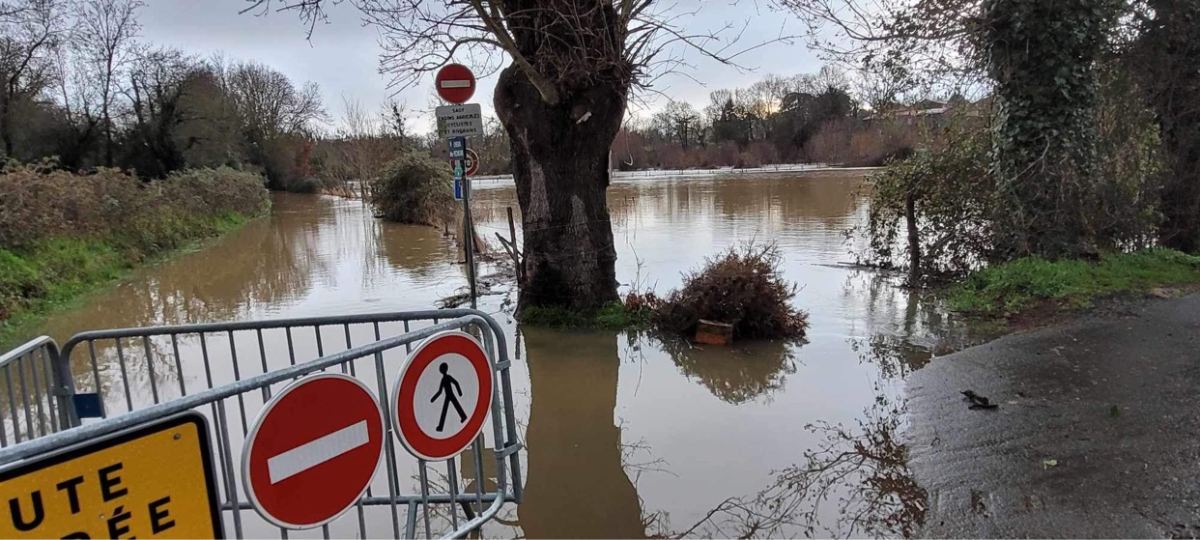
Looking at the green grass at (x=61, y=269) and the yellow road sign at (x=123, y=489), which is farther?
the green grass at (x=61, y=269)

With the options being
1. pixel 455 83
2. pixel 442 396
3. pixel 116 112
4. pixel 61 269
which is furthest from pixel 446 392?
pixel 116 112

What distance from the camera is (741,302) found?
23.5ft

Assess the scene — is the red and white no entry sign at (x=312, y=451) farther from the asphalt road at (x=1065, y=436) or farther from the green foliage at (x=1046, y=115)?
the green foliage at (x=1046, y=115)

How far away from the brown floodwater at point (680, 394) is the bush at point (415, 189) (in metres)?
8.43

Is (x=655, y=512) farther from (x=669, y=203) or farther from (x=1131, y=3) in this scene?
(x=669, y=203)

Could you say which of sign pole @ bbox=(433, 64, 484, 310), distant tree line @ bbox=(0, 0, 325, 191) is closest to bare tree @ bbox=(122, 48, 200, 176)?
distant tree line @ bbox=(0, 0, 325, 191)

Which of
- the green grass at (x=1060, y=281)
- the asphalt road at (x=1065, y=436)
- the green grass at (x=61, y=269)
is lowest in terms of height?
the asphalt road at (x=1065, y=436)

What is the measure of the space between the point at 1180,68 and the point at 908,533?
10208 mm

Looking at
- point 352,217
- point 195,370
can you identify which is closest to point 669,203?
point 352,217

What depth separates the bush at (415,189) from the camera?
2266 cm

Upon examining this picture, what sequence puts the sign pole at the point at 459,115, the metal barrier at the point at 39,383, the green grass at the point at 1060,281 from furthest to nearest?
the sign pole at the point at 459,115 → the green grass at the point at 1060,281 → the metal barrier at the point at 39,383

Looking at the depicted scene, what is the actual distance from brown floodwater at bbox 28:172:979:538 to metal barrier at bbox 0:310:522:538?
24cm

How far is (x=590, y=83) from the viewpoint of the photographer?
24.1 feet

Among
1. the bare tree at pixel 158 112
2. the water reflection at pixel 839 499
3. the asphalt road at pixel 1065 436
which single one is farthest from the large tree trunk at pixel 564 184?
the bare tree at pixel 158 112
